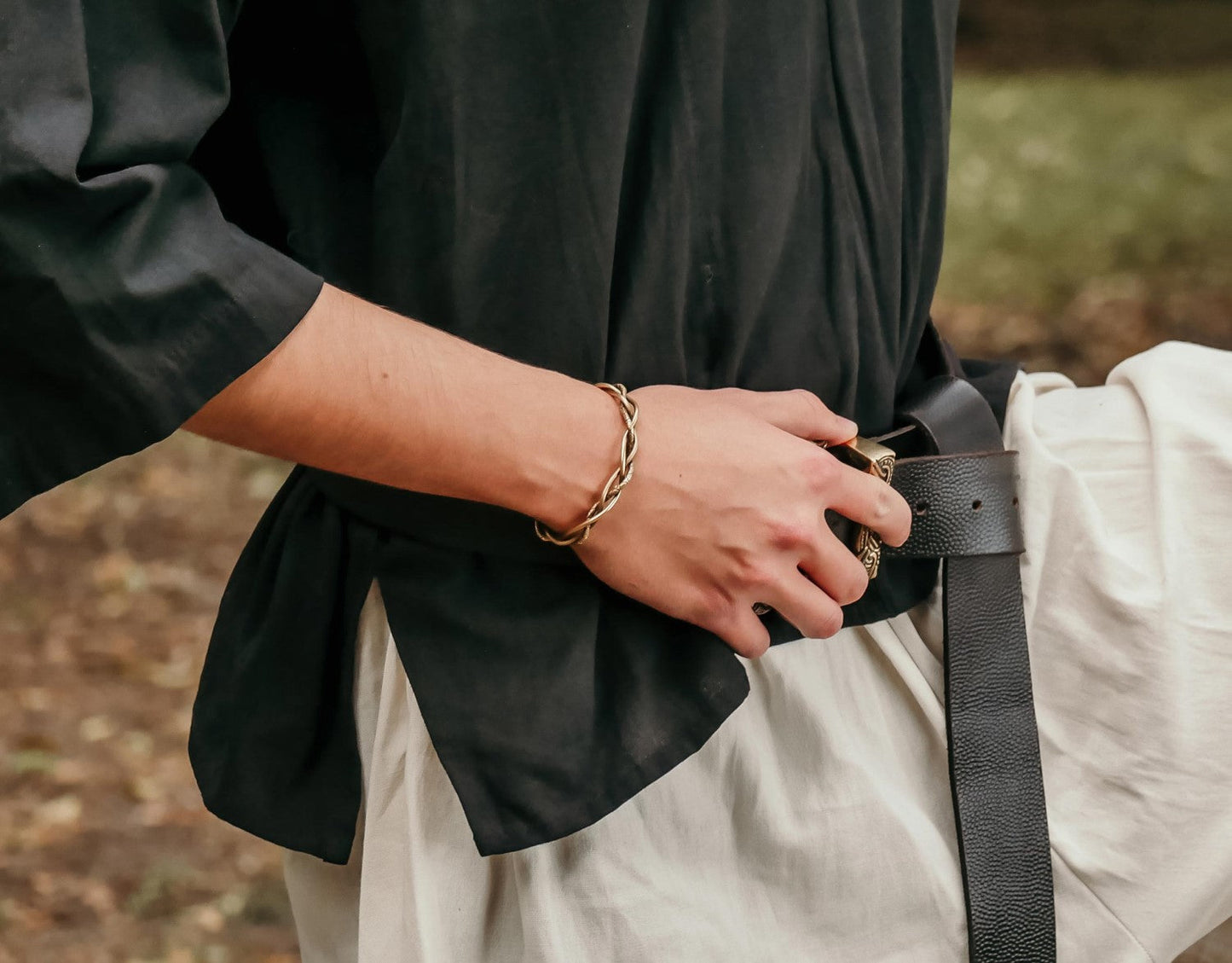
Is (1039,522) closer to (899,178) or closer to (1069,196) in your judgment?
(899,178)

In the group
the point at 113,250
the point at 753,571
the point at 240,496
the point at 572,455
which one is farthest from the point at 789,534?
the point at 240,496

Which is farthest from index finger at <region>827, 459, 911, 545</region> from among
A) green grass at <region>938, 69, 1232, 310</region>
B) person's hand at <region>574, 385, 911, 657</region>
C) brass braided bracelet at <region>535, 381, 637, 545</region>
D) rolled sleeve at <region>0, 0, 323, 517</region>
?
green grass at <region>938, 69, 1232, 310</region>

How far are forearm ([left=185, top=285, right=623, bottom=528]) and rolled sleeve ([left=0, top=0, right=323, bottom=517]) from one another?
1.0 inches

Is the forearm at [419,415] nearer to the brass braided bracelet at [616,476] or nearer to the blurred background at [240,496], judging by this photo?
the brass braided bracelet at [616,476]

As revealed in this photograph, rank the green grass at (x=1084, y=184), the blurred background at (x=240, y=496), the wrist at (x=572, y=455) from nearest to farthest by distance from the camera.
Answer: the wrist at (x=572, y=455) → the blurred background at (x=240, y=496) → the green grass at (x=1084, y=184)

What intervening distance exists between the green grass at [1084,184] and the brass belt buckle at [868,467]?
12.9 ft

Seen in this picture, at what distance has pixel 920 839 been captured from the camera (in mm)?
780

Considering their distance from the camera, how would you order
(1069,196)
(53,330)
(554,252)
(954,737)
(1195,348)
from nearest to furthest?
(53,330) < (554,252) < (954,737) < (1195,348) < (1069,196)

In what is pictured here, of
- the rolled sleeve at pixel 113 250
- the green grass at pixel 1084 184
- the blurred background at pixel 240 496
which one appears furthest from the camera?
the green grass at pixel 1084 184

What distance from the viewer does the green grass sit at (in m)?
4.53

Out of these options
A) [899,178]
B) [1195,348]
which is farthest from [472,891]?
[1195,348]

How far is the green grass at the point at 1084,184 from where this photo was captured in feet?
14.9

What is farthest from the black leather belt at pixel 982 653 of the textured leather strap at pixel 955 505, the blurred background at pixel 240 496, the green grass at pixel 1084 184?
the green grass at pixel 1084 184

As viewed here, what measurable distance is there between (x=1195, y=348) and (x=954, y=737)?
1.29 ft
